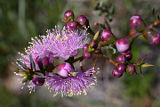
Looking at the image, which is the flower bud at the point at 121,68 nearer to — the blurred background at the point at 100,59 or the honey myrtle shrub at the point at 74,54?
the honey myrtle shrub at the point at 74,54

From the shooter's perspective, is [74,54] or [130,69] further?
[74,54]

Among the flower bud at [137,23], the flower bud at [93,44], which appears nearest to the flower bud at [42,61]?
the flower bud at [93,44]

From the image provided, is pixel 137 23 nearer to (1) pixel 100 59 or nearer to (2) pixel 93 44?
(2) pixel 93 44

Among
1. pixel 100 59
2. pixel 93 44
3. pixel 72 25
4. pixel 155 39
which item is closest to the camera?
pixel 155 39

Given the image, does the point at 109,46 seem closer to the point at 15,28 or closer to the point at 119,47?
the point at 119,47

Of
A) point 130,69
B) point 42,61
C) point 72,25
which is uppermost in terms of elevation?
point 72,25

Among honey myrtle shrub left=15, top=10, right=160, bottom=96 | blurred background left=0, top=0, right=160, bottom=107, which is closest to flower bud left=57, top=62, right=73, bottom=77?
honey myrtle shrub left=15, top=10, right=160, bottom=96

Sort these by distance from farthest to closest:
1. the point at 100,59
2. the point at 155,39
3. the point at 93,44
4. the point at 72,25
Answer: the point at 100,59
the point at 72,25
the point at 93,44
the point at 155,39

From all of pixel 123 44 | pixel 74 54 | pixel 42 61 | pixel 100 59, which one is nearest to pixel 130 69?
pixel 123 44

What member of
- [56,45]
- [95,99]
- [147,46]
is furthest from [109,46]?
[95,99]
